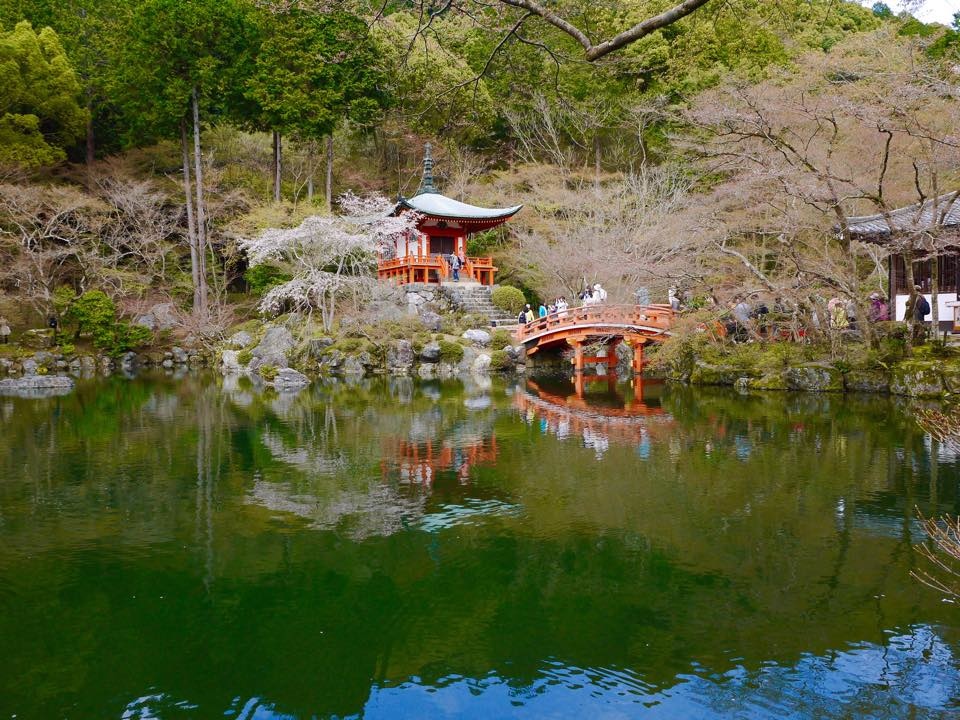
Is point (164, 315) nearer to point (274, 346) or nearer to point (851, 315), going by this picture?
point (274, 346)

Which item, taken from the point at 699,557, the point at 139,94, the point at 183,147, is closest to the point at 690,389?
the point at 699,557

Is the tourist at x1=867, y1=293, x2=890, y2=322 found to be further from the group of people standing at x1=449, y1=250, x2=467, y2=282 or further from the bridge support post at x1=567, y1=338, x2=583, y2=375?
the group of people standing at x1=449, y1=250, x2=467, y2=282

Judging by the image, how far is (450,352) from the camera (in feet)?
72.8

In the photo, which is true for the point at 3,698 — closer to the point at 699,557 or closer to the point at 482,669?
the point at 482,669

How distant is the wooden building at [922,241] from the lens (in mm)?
14031

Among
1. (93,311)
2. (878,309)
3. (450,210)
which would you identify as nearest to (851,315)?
(878,309)

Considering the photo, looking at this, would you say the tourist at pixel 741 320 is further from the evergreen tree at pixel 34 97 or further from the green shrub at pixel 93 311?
the evergreen tree at pixel 34 97

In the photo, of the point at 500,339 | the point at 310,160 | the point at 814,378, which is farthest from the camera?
the point at 310,160

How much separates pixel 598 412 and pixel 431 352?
8.41 meters

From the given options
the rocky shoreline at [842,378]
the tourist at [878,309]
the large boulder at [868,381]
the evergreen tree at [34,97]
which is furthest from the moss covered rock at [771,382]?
the evergreen tree at [34,97]

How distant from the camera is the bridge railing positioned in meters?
20.2

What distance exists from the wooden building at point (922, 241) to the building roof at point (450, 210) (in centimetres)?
1167

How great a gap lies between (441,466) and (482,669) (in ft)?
17.5

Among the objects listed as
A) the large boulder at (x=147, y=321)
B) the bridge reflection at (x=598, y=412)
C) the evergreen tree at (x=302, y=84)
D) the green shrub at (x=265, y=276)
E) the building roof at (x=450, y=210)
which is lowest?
the bridge reflection at (x=598, y=412)
